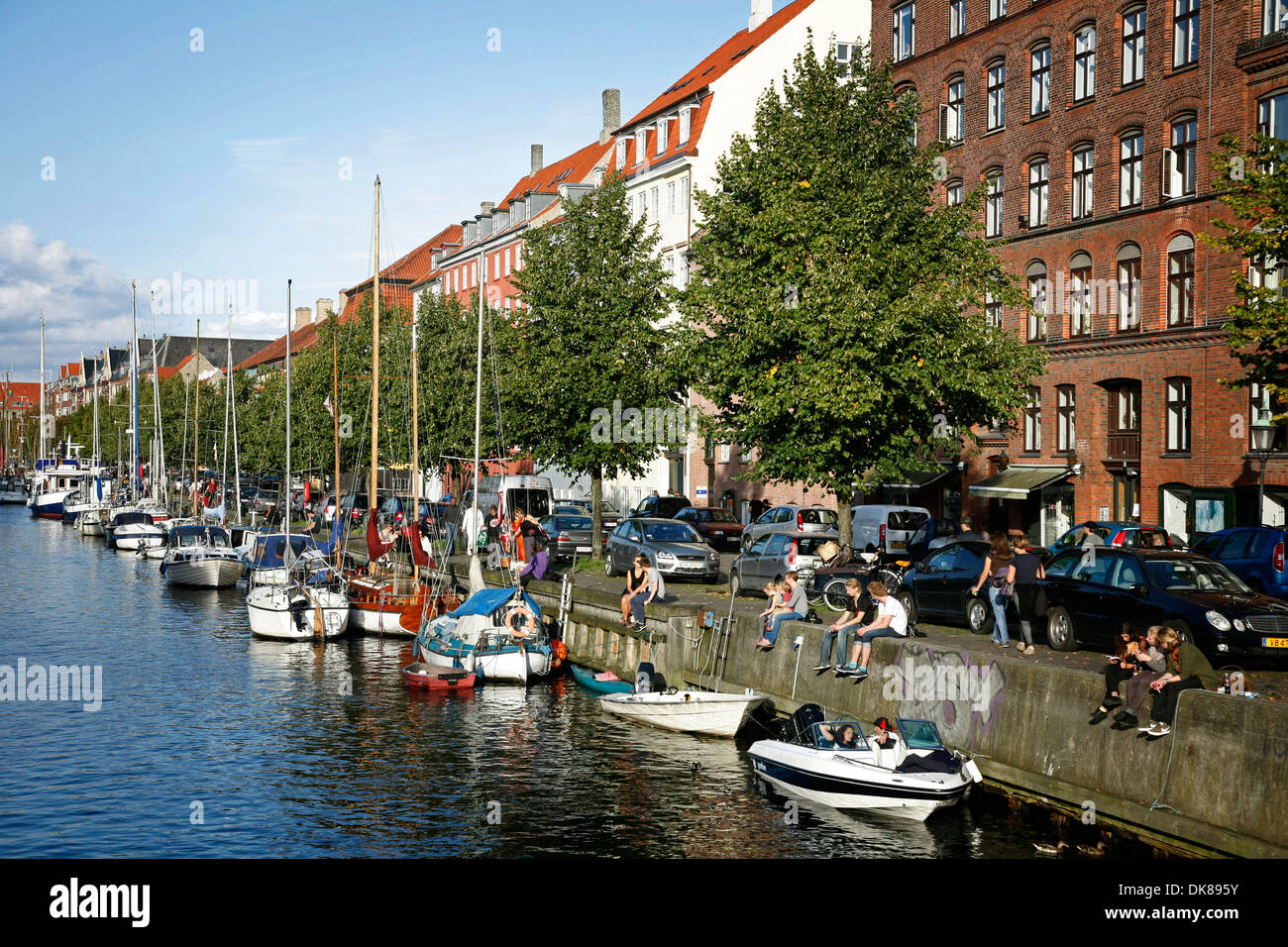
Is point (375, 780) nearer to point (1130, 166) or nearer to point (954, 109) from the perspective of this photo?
point (1130, 166)

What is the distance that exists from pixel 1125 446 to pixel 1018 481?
410 cm

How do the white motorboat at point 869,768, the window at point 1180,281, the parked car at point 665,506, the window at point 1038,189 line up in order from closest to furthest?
the white motorboat at point 869,768 → the window at point 1180,281 → the window at point 1038,189 → the parked car at point 665,506

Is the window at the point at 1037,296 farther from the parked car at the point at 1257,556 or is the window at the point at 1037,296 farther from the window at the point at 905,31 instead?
the parked car at the point at 1257,556

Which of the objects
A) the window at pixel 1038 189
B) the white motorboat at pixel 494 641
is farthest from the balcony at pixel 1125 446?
the white motorboat at pixel 494 641

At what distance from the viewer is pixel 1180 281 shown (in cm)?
4231

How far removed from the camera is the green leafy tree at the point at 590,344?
146 ft

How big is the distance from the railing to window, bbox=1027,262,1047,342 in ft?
16.9

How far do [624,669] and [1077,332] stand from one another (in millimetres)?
23764

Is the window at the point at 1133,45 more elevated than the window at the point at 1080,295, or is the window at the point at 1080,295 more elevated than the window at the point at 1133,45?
the window at the point at 1133,45

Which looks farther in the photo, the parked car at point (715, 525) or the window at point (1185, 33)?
the parked car at point (715, 525)

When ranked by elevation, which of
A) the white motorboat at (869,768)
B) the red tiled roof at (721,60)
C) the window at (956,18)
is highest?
the red tiled roof at (721,60)

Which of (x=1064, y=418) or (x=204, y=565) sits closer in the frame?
(x=1064, y=418)

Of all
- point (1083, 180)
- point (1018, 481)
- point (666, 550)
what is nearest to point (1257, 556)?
point (666, 550)

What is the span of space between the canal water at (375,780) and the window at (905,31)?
1386 inches
